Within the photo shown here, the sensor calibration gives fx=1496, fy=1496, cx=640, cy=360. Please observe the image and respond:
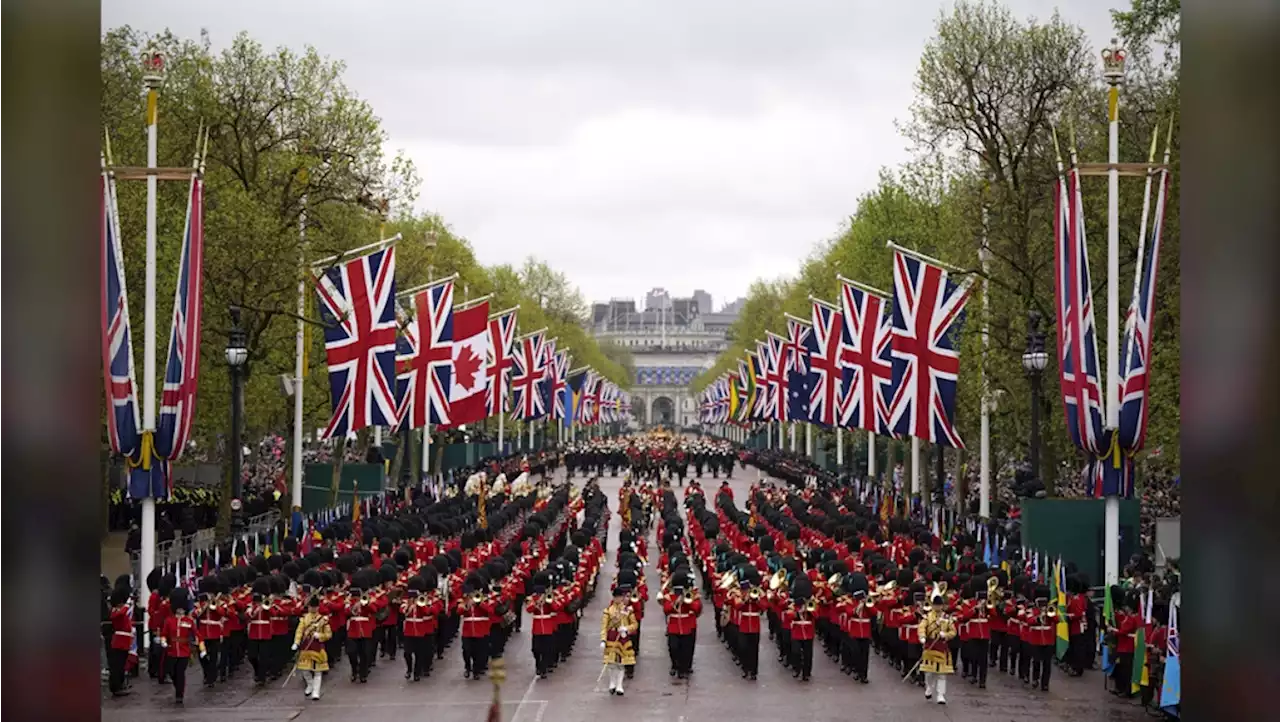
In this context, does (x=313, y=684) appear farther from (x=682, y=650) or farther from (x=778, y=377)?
(x=778, y=377)

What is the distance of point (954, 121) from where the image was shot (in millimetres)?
35531

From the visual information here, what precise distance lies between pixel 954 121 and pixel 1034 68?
2.17m

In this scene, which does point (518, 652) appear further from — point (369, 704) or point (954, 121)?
point (954, 121)

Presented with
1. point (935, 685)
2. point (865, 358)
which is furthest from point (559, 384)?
point (935, 685)

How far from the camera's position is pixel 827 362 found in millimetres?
39656

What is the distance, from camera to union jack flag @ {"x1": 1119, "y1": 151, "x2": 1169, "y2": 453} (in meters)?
19.4

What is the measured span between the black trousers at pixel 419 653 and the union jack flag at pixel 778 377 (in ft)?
110

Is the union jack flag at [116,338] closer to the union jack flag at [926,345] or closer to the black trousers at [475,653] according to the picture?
the black trousers at [475,653]

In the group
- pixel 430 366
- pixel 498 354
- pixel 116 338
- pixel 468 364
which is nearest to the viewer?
pixel 116 338

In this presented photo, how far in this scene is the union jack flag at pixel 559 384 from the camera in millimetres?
64812

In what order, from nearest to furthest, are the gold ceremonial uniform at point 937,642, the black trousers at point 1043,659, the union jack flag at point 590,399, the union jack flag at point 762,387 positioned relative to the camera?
the gold ceremonial uniform at point 937,642, the black trousers at point 1043,659, the union jack flag at point 762,387, the union jack flag at point 590,399

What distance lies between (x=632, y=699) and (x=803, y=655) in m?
2.61

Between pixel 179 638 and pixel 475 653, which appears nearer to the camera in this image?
pixel 179 638

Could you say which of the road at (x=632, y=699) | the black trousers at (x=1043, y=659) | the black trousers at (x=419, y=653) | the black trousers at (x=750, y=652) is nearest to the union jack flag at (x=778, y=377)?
the black trousers at (x=750, y=652)
